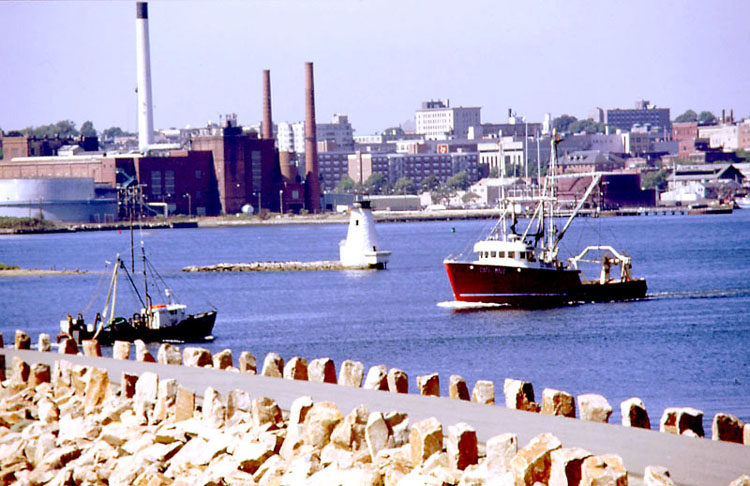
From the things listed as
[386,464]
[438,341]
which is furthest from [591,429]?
[438,341]

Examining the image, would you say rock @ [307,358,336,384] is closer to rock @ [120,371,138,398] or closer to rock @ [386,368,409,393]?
rock @ [386,368,409,393]

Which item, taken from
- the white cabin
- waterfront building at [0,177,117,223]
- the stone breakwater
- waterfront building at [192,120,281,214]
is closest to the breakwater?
the white cabin

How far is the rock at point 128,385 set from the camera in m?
14.0

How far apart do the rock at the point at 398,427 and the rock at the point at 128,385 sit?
4513mm

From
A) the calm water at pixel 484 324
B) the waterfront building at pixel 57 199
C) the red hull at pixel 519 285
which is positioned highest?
the waterfront building at pixel 57 199

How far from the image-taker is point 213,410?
12.1 m

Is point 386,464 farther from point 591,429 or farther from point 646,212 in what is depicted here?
point 646,212

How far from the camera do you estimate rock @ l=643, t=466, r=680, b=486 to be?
767 centimetres

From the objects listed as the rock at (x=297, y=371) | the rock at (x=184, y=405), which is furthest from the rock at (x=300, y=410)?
the rock at (x=297, y=371)

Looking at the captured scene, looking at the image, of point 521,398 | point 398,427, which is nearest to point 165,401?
point 398,427

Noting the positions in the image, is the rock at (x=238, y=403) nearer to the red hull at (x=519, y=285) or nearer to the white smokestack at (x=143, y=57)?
the red hull at (x=519, y=285)

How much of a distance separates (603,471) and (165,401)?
6.08 metres

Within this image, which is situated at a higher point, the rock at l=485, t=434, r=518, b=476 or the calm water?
the rock at l=485, t=434, r=518, b=476

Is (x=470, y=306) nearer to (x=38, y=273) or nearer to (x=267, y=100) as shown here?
(x=38, y=273)
